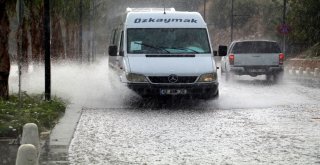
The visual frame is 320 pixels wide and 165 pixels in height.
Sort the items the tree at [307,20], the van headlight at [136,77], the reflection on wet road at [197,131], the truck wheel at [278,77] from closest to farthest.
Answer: the reflection on wet road at [197,131] < the van headlight at [136,77] < the truck wheel at [278,77] < the tree at [307,20]

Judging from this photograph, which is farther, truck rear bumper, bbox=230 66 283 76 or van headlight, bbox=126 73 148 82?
truck rear bumper, bbox=230 66 283 76

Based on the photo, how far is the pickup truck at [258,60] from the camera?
2755cm

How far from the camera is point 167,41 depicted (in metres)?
16.6

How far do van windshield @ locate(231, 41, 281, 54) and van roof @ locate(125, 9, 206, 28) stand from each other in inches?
433

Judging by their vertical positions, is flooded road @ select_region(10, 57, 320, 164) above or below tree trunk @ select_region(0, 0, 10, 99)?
below

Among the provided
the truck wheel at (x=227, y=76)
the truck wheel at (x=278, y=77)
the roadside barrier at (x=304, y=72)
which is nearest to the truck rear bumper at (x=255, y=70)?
the truck wheel at (x=278, y=77)

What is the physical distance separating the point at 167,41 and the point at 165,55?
736mm

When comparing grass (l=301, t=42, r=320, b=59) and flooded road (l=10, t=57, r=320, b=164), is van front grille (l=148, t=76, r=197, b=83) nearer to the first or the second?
flooded road (l=10, t=57, r=320, b=164)

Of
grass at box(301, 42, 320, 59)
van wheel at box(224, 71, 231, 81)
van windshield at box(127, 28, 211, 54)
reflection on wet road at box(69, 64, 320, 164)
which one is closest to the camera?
reflection on wet road at box(69, 64, 320, 164)

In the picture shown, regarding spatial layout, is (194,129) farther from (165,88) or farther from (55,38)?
(55,38)

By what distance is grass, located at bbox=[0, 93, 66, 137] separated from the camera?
10.3 m

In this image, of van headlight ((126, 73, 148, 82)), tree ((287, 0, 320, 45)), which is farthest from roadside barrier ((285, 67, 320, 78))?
van headlight ((126, 73, 148, 82))

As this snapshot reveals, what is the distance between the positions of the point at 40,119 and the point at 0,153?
9.63 ft

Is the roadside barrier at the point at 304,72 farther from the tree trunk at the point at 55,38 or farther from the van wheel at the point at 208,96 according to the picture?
the van wheel at the point at 208,96
